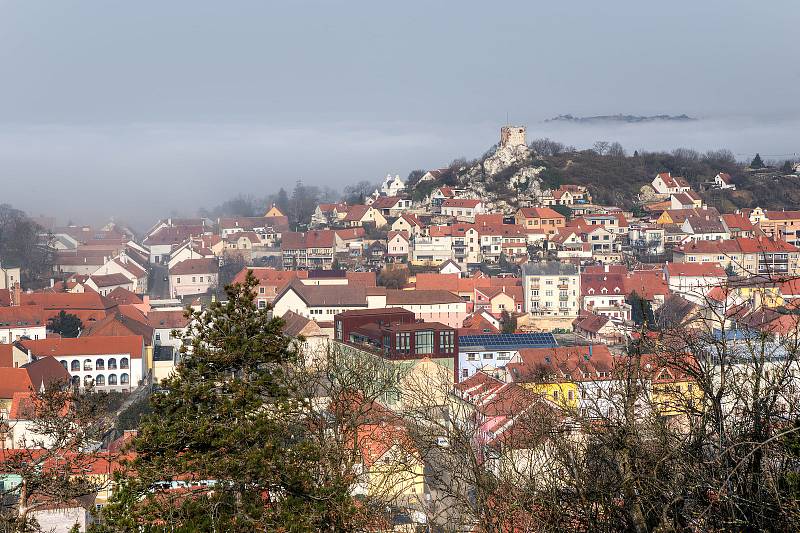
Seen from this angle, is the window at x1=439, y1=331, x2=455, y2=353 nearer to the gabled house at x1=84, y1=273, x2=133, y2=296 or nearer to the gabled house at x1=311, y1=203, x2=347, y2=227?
the gabled house at x1=84, y1=273, x2=133, y2=296

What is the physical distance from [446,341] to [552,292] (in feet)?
48.4

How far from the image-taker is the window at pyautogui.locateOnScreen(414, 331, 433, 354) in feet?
82.0

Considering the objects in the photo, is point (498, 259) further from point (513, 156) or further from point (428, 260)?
point (513, 156)

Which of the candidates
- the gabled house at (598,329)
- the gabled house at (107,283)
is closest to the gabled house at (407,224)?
the gabled house at (107,283)

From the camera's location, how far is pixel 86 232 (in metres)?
67.8

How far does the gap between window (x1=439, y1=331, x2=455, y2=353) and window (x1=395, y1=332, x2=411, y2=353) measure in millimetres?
830

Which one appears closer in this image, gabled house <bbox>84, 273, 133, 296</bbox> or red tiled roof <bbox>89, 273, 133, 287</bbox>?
gabled house <bbox>84, 273, 133, 296</bbox>

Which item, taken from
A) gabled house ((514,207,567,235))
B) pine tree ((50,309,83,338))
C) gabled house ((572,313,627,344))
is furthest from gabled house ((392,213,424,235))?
pine tree ((50,309,83,338))

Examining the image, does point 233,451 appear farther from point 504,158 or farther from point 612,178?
point 504,158

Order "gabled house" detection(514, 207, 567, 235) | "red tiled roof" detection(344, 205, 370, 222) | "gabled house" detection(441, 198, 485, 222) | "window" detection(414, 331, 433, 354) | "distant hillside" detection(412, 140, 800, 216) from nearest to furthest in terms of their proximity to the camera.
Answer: "window" detection(414, 331, 433, 354)
"gabled house" detection(514, 207, 567, 235)
"gabled house" detection(441, 198, 485, 222)
"red tiled roof" detection(344, 205, 370, 222)
"distant hillside" detection(412, 140, 800, 216)

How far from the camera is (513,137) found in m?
71.1

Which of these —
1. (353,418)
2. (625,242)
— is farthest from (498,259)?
(353,418)

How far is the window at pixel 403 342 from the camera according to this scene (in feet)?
81.3

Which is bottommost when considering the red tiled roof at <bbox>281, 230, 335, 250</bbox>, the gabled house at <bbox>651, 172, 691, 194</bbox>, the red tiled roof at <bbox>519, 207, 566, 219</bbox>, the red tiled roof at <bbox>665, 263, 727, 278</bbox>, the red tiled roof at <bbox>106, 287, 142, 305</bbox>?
the red tiled roof at <bbox>106, 287, 142, 305</bbox>
